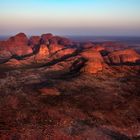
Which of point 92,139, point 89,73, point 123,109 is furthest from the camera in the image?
point 89,73

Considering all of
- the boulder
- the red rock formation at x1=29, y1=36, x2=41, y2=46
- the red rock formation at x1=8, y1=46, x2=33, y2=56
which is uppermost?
the red rock formation at x1=29, y1=36, x2=41, y2=46

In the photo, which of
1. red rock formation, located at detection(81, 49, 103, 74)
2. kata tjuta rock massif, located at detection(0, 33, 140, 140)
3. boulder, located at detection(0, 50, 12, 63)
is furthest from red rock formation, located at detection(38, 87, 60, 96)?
boulder, located at detection(0, 50, 12, 63)

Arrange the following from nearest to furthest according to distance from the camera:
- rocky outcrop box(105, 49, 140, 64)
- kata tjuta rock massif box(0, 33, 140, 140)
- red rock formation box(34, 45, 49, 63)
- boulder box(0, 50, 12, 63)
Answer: kata tjuta rock massif box(0, 33, 140, 140)
rocky outcrop box(105, 49, 140, 64)
red rock formation box(34, 45, 49, 63)
boulder box(0, 50, 12, 63)

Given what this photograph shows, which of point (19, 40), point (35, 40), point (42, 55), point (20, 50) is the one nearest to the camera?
point (42, 55)

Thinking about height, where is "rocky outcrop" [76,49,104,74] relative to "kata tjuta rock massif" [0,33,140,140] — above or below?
above

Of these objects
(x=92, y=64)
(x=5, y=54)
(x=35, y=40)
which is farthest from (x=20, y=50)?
(x=92, y=64)

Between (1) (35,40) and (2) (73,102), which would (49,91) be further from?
(1) (35,40)

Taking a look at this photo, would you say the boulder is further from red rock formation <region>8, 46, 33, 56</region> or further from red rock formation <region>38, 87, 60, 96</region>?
red rock formation <region>38, 87, 60, 96</region>

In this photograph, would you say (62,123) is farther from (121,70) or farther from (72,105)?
(121,70)

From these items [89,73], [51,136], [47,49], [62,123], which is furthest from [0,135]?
[47,49]
